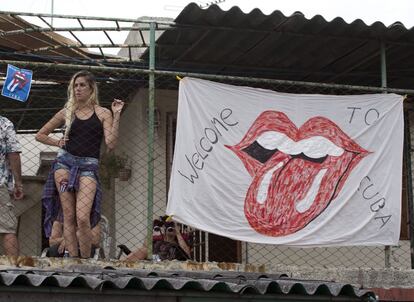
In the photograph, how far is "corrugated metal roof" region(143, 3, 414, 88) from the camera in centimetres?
725

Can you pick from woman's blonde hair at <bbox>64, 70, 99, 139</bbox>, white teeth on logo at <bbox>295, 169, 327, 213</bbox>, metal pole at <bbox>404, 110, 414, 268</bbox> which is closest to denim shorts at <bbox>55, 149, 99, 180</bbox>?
woman's blonde hair at <bbox>64, 70, 99, 139</bbox>

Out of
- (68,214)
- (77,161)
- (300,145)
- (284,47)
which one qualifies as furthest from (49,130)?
(284,47)

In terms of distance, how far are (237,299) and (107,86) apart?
5.10 metres

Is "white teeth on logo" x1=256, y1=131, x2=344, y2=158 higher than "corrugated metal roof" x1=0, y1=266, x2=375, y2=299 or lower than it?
higher

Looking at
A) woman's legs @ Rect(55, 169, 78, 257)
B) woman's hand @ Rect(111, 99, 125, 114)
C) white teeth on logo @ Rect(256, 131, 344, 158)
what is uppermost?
woman's hand @ Rect(111, 99, 125, 114)

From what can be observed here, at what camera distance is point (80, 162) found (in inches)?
266

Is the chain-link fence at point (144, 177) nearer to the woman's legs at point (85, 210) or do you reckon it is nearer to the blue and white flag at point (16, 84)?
the blue and white flag at point (16, 84)

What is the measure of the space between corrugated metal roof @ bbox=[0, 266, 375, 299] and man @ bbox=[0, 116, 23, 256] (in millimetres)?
1412

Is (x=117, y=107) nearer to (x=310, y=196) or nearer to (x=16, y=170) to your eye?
(x=16, y=170)

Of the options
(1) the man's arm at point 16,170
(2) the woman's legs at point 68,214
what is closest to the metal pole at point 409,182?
(2) the woman's legs at point 68,214

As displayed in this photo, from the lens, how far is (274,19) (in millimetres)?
7234

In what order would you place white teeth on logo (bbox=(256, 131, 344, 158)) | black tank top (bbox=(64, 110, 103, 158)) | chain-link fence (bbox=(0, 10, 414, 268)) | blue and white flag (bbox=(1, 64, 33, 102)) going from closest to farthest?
black tank top (bbox=(64, 110, 103, 158))
blue and white flag (bbox=(1, 64, 33, 102))
chain-link fence (bbox=(0, 10, 414, 268))
white teeth on logo (bbox=(256, 131, 344, 158))

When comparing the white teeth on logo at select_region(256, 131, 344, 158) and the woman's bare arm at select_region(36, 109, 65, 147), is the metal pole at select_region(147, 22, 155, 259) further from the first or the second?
the white teeth on logo at select_region(256, 131, 344, 158)

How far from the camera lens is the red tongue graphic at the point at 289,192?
723 centimetres
